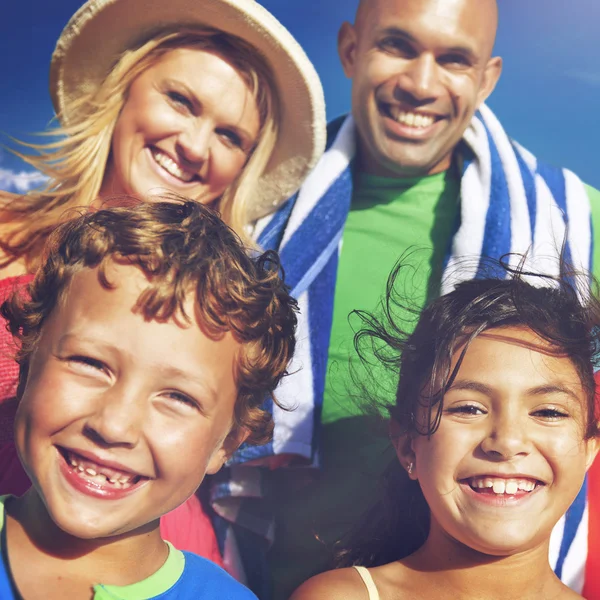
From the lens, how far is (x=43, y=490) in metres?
1.00

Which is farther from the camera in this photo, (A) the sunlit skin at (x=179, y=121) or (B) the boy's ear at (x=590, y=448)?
(A) the sunlit skin at (x=179, y=121)

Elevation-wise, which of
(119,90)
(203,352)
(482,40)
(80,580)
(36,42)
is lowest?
(80,580)

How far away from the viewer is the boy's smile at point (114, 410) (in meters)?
0.99

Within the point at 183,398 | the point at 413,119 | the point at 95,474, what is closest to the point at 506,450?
the point at 183,398

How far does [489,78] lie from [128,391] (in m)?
1.15

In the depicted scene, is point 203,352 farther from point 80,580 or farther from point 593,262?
point 593,262

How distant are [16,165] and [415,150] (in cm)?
91

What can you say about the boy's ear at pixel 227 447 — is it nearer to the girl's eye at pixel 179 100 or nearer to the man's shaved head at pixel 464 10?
the girl's eye at pixel 179 100

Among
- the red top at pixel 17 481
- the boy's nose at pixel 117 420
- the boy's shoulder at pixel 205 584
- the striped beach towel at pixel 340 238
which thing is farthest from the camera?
the striped beach towel at pixel 340 238

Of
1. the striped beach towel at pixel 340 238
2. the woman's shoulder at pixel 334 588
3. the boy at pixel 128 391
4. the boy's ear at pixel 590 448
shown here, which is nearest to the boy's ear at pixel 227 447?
the boy at pixel 128 391

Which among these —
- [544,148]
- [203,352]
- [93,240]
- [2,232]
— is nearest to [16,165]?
[2,232]

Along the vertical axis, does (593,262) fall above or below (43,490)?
above

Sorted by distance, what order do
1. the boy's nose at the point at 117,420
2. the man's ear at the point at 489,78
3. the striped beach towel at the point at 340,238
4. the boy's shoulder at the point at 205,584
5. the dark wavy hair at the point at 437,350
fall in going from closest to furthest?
the boy's nose at the point at 117,420, the boy's shoulder at the point at 205,584, the dark wavy hair at the point at 437,350, the striped beach towel at the point at 340,238, the man's ear at the point at 489,78

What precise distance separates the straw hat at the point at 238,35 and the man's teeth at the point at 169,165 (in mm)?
180
